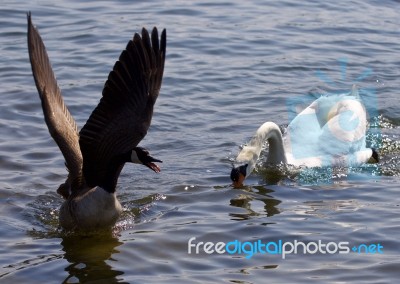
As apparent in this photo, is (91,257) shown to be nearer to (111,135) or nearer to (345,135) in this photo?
(111,135)

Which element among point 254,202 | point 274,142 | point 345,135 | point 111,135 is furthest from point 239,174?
point 345,135

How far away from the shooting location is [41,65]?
8234mm

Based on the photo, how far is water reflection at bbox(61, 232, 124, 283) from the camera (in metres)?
6.76

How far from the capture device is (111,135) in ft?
24.7

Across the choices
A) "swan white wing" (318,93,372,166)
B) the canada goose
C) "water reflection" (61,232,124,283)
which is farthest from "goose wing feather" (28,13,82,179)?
"swan white wing" (318,93,372,166)

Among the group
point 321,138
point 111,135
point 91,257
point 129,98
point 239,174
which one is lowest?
point 91,257

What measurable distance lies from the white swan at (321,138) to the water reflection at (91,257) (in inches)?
65.2

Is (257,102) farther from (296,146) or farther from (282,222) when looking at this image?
(282,222)

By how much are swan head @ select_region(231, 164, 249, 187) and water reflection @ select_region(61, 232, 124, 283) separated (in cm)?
131

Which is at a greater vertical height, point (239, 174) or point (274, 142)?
point (274, 142)

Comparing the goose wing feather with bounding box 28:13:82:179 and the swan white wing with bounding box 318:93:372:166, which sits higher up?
the goose wing feather with bounding box 28:13:82:179

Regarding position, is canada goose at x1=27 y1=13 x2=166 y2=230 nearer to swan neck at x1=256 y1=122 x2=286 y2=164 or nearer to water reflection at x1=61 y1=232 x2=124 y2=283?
water reflection at x1=61 y1=232 x2=124 y2=283

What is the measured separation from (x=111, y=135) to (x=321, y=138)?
113 inches

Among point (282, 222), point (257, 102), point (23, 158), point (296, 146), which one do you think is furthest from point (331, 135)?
point (23, 158)
